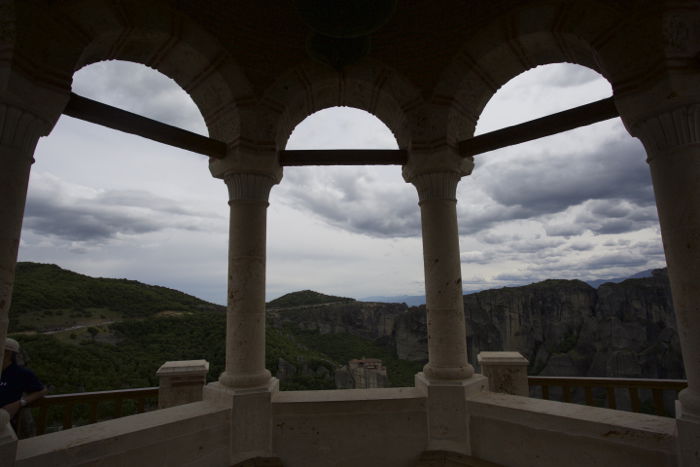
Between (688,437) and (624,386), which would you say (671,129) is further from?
(624,386)

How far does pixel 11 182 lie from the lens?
3.43 metres

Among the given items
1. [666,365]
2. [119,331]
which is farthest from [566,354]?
[119,331]

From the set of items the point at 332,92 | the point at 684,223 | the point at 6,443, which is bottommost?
the point at 6,443

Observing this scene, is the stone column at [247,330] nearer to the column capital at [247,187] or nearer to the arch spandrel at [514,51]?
the column capital at [247,187]

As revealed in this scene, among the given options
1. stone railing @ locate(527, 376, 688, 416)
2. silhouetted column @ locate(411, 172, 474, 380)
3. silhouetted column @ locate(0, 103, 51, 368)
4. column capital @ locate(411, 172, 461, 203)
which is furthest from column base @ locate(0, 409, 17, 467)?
stone railing @ locate(527, 376, 688, 416)

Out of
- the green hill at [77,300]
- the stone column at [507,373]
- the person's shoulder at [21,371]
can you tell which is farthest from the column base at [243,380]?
the green hill at [77,300]

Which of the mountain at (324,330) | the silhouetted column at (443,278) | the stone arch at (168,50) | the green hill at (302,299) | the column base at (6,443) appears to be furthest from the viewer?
the green hill at (302,299)

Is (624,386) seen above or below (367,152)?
below

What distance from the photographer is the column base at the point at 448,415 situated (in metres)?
5.05

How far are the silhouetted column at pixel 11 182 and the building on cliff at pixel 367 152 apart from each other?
1 centimetres

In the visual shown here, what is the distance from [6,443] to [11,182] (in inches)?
92.4

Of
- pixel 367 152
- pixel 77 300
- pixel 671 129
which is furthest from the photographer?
pixel 77 300

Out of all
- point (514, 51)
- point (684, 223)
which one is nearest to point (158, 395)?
point (684, 223)

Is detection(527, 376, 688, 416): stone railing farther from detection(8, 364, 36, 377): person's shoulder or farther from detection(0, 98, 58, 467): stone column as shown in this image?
detection(8, 364, 36, 377): person's shoulder
